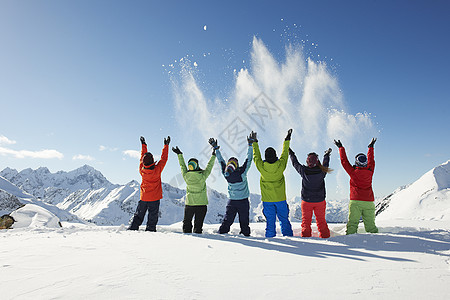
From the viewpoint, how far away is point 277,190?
23.2 feet

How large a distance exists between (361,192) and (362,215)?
66cm

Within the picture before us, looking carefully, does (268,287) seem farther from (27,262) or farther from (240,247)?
(27,262)

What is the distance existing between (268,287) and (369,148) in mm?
6577

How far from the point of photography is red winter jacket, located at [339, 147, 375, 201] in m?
6.96

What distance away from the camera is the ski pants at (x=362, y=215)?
6.84 m

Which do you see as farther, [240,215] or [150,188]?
[150,188]

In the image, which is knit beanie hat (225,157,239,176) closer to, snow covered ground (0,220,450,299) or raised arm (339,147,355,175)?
snow covered ground (0,220,450,299)

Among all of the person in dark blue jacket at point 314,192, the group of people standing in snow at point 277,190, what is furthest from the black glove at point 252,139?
the person in dark blue jacket at point 314,192

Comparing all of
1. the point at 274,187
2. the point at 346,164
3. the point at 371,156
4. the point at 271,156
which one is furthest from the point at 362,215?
the point at 271,156

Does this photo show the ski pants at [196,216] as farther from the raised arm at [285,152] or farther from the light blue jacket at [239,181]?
the raised arm at [285,152]

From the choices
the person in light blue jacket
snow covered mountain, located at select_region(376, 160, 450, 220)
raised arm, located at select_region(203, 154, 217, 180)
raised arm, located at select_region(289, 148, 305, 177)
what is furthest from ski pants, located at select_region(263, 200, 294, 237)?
snow covered mountain, located at select_region(376, 160, 450, 220)

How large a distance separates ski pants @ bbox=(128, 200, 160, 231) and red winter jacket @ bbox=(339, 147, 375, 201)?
617 cm

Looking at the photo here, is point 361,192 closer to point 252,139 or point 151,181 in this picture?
point 252,139

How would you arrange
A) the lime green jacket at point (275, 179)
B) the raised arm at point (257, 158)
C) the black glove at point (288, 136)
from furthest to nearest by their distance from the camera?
the raised arm at point (257, 158) < the black glove at point (288, 136) < the lime green jacket at point (275, 179)
